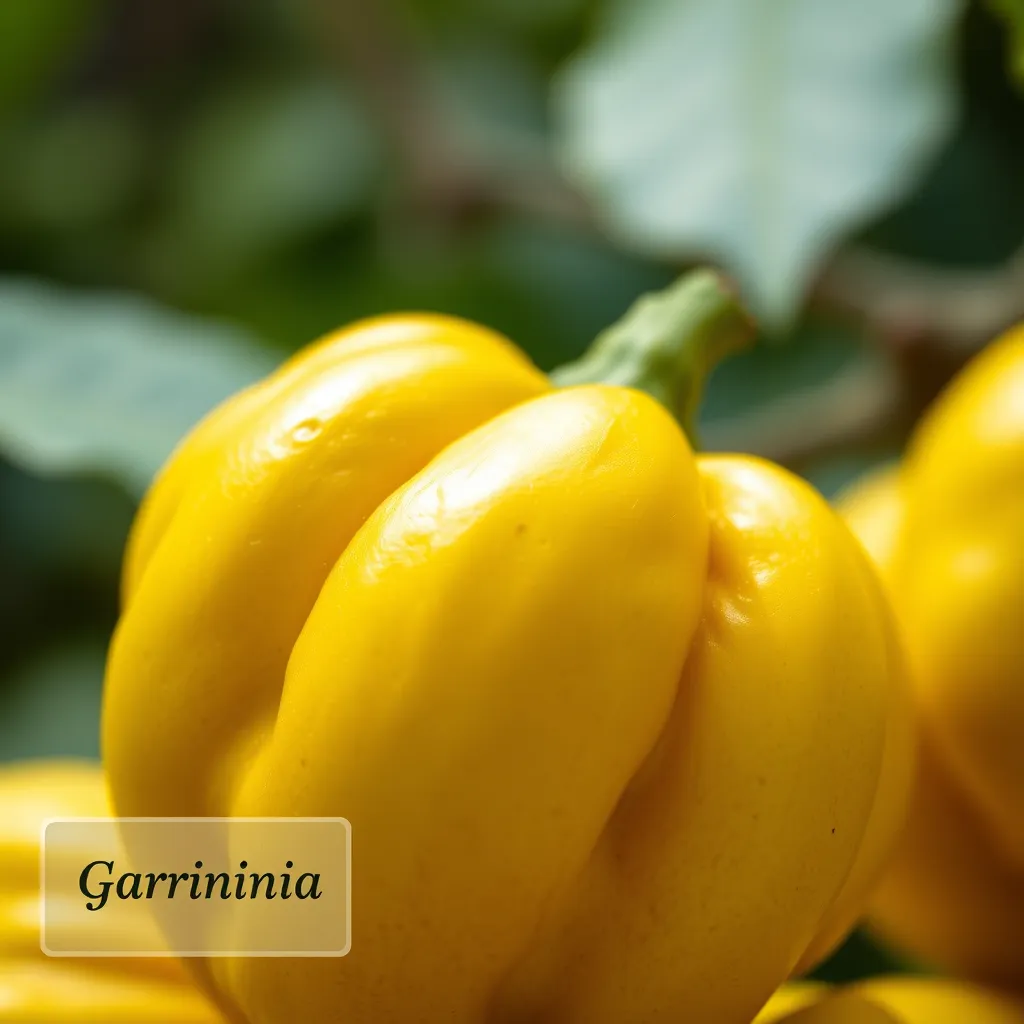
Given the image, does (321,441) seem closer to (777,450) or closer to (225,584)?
(225,584)

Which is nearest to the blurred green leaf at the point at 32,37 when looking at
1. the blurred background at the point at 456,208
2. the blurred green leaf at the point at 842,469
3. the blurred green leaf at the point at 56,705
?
the blurred background at the point at 456,208

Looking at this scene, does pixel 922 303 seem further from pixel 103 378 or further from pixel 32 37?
pixel 32 37

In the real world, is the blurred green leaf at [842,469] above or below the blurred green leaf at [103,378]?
below

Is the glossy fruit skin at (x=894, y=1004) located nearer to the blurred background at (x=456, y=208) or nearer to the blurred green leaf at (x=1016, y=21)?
the blurred background at (x=456, y=208)

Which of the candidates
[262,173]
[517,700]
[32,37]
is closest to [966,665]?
[517,700]

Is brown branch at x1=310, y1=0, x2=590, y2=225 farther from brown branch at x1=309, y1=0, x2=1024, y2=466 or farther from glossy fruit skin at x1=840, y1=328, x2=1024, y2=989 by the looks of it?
glossy fruit skin at x1=840, y1=328, x2=1024, y2=989

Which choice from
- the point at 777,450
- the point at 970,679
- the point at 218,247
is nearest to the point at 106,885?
the point at 970,679

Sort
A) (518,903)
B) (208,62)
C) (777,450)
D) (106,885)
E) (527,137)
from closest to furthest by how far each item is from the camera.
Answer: (518,903), (106,885), (777,450), (527,137), (208,62)
